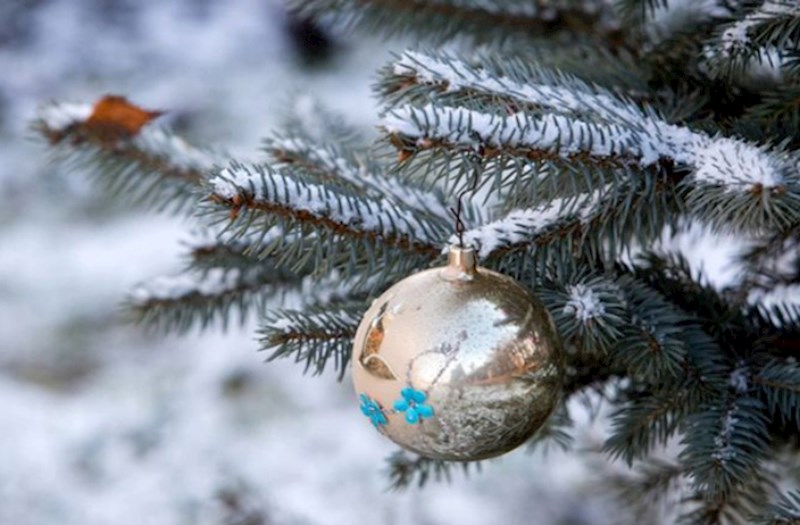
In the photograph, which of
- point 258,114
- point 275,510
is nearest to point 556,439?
point 275,510

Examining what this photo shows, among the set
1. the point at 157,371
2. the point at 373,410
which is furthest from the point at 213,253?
the point at 157,371

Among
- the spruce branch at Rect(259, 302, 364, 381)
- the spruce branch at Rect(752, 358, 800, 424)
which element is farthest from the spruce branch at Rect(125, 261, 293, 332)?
the spruce branch at Rect(752, 358, 800, 424)

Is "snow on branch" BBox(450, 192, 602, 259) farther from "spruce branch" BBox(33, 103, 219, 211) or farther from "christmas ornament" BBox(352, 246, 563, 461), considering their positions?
"spruce branch" BBox(33, 103, 219, 211)

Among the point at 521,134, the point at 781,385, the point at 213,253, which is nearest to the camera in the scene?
the point at 521,134

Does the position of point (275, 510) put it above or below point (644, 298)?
below

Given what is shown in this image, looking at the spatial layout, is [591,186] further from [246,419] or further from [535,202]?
[246,419]

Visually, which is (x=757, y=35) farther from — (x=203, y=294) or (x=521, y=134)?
(x=203, y=294)
